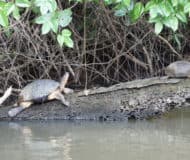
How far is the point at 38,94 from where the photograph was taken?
6176 millimetres

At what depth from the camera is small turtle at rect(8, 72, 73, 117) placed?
242 inches

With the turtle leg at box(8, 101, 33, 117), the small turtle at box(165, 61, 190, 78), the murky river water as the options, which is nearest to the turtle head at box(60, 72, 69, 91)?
the turtle leg at box(8, 101, 33, 117)

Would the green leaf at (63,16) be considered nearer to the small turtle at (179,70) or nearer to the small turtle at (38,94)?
the small turtle at (38,94)

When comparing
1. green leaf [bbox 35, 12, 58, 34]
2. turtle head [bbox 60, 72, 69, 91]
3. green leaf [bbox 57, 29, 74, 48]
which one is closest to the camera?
green leaf [bbox 35, 12, 58, 34]

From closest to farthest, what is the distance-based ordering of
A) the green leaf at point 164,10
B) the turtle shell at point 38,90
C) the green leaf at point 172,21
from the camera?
1. the green leaf at point 164,10
2. the green leaf at point 172,21
3. the turtle shell at point 38,90

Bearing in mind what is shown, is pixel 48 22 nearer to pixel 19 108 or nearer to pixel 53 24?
pixel 53 24

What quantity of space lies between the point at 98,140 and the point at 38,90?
1.32m

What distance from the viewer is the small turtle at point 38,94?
242 inches

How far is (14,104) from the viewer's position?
6344mm

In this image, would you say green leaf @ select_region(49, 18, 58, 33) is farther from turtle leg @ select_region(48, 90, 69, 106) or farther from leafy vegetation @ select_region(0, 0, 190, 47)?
turtle leg @ select_region(48, 90, 69, 106)

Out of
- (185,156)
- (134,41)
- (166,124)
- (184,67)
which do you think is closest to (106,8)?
(134,41)

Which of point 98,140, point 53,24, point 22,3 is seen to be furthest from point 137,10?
point 98,140

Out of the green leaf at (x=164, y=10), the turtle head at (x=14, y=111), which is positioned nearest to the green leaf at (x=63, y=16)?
the green leaf at (x=164, y=10)

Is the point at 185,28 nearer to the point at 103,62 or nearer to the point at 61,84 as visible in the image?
the point at 103,62
